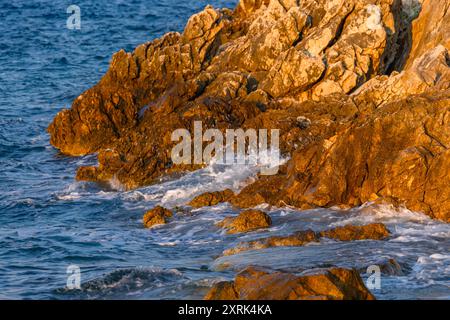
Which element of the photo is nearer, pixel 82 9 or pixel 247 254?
pixel 247 254

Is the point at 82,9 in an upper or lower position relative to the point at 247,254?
upper

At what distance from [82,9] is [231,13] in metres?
20.6

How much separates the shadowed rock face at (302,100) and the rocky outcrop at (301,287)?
6.10 metres

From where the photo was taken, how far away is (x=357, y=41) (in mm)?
22516

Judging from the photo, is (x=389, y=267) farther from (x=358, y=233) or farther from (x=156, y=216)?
(x=156, y=216)

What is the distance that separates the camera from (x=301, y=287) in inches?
440

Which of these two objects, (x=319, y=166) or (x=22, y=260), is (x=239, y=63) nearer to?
(x=319, y=166)

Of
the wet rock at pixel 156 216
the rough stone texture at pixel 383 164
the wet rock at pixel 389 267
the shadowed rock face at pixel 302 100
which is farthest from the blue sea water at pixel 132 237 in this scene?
the shadowed rock face at pixel 302 100

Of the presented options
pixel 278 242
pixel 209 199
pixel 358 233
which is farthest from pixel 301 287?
pixel 209 199

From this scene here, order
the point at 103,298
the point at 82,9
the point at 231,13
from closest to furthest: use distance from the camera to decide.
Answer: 1. the point at 103,298
2. the point at 231,13
3. the point at 82,9

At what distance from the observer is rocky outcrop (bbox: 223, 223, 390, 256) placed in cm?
1599

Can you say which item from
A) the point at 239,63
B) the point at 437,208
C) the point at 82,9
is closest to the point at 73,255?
the point at 437,208

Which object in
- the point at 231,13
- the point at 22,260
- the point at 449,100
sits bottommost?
the point at 22,260

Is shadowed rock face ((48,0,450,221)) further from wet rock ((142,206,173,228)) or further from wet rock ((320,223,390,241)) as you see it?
wet rock ((142,206,173,228))
